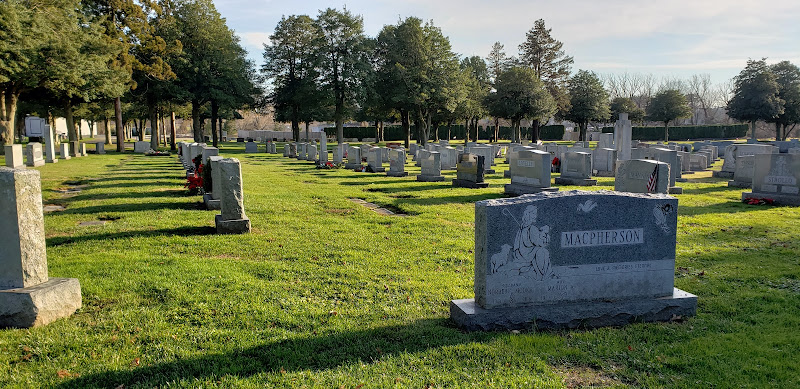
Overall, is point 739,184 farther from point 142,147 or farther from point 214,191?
point 142,147

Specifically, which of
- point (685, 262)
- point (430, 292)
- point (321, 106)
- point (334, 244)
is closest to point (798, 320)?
point (685, 262)

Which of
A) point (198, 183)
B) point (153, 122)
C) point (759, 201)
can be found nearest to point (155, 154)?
point (153, 122)

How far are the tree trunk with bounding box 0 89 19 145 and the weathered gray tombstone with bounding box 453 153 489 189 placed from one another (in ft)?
71.5

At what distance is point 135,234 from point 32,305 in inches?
144

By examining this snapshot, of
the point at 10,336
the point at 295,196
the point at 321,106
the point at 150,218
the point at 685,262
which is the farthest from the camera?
the point at 321,106

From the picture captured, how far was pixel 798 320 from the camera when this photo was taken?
14.3 feet

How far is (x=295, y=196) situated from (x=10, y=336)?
28.0 ft

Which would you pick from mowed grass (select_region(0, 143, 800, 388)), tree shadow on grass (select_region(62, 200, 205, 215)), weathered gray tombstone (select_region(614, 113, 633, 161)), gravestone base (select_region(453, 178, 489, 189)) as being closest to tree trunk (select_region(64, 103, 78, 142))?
tree shadow on grass (select_region(62, 200, 205, 215))

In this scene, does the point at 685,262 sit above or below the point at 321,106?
below

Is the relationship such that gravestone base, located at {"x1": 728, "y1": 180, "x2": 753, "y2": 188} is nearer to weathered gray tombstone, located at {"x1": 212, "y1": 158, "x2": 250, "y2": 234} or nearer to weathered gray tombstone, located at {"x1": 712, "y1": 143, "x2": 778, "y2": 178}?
weathered gray tombstone, located at {"x1": 712, "y1": 143, "x2": 778, "y2": 178}

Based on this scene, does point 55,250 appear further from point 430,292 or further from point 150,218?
point 430,292

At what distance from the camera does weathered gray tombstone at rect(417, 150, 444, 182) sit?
54.3 ft

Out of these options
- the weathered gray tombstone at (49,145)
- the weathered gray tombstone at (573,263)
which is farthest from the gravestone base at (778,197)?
the weathered gray tombstone at (49,145)

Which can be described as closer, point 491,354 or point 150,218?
point 491,354
